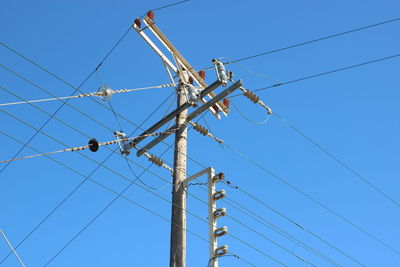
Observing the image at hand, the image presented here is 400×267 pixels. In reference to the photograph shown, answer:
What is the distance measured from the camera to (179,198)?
35.7ft

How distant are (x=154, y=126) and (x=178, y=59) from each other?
2.09m

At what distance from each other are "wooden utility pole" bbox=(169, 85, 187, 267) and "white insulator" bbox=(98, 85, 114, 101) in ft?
4.56

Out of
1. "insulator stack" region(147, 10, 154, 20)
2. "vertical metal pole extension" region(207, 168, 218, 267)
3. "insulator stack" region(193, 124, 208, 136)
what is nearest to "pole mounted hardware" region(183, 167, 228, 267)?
"vertical metal pole extension" region(207, 168, 218, 267)

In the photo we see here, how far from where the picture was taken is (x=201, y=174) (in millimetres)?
11594

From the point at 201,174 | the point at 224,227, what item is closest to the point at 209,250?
the point at 224,227

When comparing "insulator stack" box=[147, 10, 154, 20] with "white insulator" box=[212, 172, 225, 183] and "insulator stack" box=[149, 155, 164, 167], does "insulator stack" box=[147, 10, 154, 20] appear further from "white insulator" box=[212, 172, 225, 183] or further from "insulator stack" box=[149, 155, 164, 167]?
"white insulator" box=[212, 172, 225, 183]

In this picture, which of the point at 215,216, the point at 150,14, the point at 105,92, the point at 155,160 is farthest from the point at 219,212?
the point at 150,14

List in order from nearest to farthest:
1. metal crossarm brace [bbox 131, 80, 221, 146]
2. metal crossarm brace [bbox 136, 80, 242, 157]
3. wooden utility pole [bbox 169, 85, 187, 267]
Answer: wooden utility pole [bbox 169, 85, 187, 267] → metal crossarm brace [bbox 136, 80, 242, 157] → metal crossarm brace [bbox 131, 80, 221, 146]

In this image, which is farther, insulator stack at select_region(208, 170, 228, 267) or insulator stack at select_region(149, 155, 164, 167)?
insulator stack at select_region(149, 155, 164, 167)

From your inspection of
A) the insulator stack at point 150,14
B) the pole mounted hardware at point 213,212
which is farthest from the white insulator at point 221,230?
the insulator stack at point 150,14

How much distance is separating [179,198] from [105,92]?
274 centimetres

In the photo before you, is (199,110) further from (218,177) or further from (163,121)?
(218,177)

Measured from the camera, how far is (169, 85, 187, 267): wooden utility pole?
10102 mm

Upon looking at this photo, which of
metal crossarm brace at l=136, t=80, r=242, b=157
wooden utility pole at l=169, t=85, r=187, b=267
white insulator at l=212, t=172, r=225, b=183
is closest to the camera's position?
wooden utility pole at l=169, t=85, r=187, b=267
